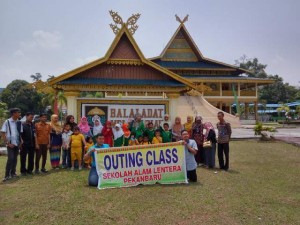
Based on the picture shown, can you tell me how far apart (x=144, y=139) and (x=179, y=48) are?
28.1 meters

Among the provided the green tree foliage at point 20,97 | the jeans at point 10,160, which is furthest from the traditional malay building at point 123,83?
the green tree foliage at point 20,97

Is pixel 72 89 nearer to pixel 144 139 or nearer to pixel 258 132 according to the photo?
pixel 144 139

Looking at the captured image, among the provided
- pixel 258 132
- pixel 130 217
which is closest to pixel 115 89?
pixel 130 217

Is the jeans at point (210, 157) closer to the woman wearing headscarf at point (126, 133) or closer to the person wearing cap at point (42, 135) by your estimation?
the woman wearing headscarf at point (126, 133)

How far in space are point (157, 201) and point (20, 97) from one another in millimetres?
51484

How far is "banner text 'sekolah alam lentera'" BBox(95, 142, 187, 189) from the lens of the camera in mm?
6516

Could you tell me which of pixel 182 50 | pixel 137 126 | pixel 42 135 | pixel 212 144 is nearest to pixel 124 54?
pixel 137 126

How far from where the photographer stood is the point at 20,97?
51.4 metres

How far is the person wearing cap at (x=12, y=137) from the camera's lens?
7227 millimetres

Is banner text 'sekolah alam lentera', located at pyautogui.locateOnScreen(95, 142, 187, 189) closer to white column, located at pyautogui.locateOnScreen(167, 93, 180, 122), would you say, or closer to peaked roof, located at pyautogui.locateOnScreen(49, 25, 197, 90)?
white column, located at pyautogui.locateOnScreen(167, 93, 180, 122)

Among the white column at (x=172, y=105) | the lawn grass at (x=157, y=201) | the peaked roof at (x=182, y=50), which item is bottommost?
the lawn grass at (x=157, y=201)

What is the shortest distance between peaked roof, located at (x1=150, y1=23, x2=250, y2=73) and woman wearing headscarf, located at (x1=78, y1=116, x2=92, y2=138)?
25.4 metres

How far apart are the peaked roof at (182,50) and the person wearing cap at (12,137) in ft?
88.6

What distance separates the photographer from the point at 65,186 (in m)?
6.45
